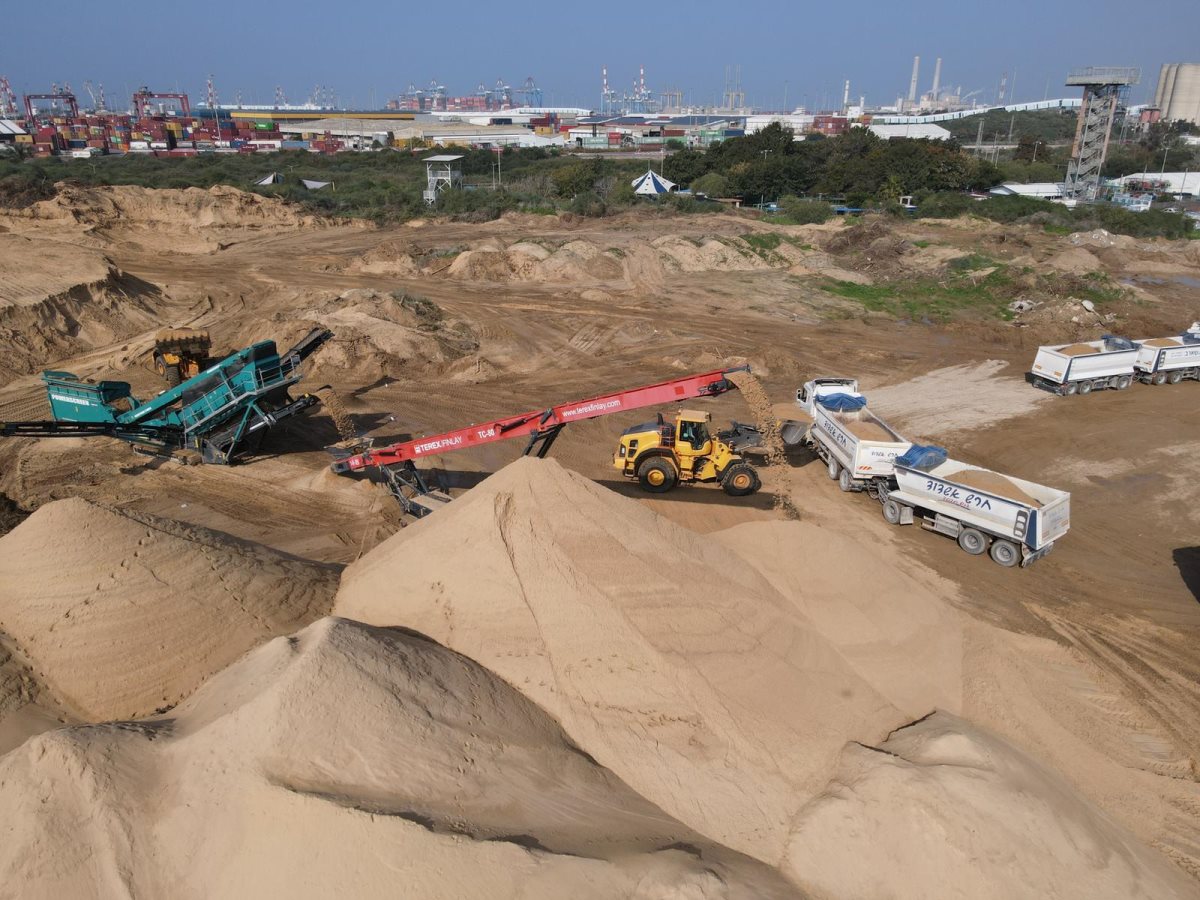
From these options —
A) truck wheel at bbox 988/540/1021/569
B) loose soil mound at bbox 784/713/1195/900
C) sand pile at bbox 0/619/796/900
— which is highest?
sand pile at bbox 0/619/796/900

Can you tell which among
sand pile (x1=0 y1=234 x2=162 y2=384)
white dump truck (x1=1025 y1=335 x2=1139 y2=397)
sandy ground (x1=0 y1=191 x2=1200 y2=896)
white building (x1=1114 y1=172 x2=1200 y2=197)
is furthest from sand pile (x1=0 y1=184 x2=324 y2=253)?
white building (x1=1114 y1=172 x2=1200 y2=197)

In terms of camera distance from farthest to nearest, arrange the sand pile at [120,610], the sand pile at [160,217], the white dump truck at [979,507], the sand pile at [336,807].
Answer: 1. the sand pile at [160,217]
2. the white dump truck at [979,507]
3. the sand pile at [120,610]
4. the sand pile at [336,807]

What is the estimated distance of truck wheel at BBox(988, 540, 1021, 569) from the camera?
12.4 m

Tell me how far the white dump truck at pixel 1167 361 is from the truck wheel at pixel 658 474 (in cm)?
1457

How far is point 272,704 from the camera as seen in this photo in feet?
21.2

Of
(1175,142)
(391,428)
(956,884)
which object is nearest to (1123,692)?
(956,884)

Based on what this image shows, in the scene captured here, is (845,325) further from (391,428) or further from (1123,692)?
(1123,692)

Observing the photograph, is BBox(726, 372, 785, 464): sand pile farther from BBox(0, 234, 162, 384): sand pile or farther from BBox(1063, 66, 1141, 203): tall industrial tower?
BBox(1063, 66, 1141, 203): tall industrial tower

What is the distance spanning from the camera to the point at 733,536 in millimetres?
10391

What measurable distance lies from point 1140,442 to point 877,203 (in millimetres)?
34843

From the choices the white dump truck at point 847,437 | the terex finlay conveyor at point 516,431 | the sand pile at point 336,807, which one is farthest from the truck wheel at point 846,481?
the sand pile at point 336,807

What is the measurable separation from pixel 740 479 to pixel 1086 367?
12.0m

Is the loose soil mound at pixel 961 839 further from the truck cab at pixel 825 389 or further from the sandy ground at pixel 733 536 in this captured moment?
the truck cab at pixel 825 389

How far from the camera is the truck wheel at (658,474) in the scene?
14180 mm
